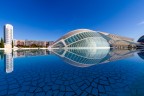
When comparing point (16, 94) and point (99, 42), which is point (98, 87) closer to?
point (16, 94)

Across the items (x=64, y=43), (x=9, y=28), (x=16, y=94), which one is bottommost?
(x=16, y=94)

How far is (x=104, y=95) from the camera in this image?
372 centimetres

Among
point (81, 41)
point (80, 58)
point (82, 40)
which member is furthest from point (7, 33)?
point (80, 58)

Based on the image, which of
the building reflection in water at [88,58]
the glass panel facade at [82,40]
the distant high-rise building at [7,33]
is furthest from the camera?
the distant high-rise building at [7,33]

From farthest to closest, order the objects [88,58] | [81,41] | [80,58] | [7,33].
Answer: [7,33]
[81,41]
[80,58]
[88,58]

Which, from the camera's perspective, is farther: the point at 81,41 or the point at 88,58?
the point at 81,41

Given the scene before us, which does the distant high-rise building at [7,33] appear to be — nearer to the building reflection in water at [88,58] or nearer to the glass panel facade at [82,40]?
the glass panel facade at [82,40]

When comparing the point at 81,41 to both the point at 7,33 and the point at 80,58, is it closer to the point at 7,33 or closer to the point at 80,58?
the point at 80,58

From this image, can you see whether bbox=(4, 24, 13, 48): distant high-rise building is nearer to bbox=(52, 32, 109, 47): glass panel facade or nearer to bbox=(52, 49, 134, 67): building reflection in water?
bbox=(52, 32, 109, 47): glass panel facade

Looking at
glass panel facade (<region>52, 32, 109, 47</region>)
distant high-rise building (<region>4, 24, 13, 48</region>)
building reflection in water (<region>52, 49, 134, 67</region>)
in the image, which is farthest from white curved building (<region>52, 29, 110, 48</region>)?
distant high-rise building (<region>4, 24, 13, 48</region>)

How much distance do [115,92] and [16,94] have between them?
3.98 metres

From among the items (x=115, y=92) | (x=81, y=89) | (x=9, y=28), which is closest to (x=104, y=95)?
(x=115, y=92)

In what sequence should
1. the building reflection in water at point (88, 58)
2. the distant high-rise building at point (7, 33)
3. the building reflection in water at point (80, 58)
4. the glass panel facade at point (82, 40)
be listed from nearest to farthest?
the building reflection in water at point (80, 58) → the building reflection in water at point (88, 58) → the glass panel facade at point (82, 40) → the distant high-rise building at point (7, 33)

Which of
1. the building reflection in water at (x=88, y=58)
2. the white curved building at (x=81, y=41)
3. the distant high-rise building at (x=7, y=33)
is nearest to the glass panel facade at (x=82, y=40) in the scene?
the white curved building at (x=81, y=41)
